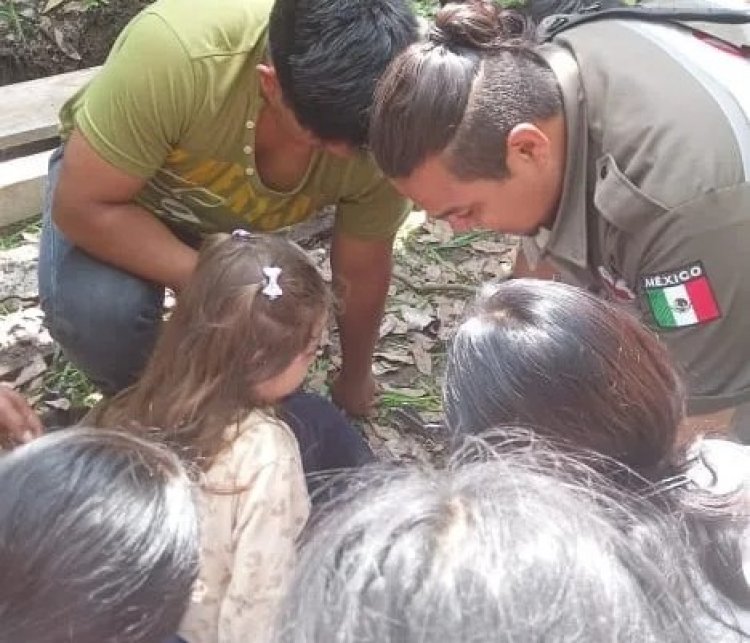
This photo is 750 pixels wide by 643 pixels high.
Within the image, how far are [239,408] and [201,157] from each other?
0.52 meters

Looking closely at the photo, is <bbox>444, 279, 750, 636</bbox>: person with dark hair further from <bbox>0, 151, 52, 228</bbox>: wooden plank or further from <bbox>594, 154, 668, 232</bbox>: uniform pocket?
<bbox>0, 151, 52, 228</bbox>: wooden plank

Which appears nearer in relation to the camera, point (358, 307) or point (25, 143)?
point (358, 307)

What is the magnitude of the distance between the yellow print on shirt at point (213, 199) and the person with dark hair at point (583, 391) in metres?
0.82

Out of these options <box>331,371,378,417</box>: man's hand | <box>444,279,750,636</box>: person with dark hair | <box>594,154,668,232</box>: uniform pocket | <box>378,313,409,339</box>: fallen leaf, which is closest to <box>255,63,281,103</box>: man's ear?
<box>594,154,668,232</box>: uniform pocket

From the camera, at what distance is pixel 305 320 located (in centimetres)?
181

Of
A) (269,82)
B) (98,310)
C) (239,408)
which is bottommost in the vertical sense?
(98,310)

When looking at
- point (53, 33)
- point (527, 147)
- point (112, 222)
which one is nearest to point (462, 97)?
point (527, 147)

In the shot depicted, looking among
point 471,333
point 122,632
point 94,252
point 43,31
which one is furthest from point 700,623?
point 43,31

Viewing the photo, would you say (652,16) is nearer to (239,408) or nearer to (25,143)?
(239,408)

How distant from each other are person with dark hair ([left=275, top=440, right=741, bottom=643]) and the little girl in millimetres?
721

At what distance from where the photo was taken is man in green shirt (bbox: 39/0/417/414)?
1.79 m

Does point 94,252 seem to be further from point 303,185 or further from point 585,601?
point 585,601

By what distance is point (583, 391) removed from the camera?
138cm

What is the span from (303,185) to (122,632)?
1184mm
